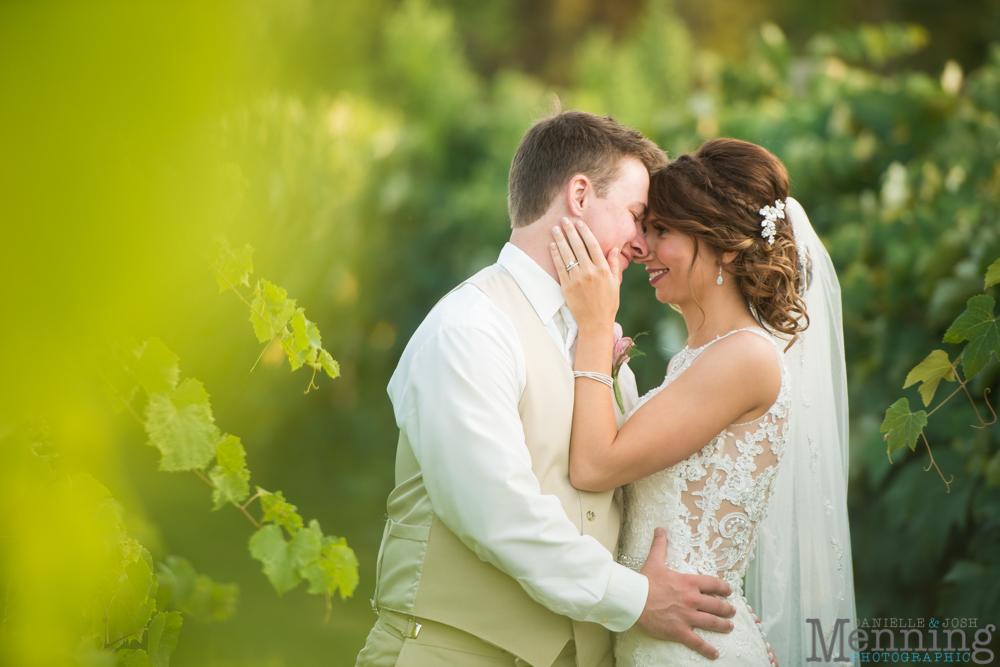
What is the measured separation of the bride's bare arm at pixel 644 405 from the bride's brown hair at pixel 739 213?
18cm

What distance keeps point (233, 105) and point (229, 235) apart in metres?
0.17

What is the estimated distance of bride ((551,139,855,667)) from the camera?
2.09 metres

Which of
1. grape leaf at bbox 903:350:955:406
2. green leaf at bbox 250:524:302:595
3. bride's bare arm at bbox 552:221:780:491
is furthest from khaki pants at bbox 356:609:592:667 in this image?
grape leaf at bbox 903:350:955:406

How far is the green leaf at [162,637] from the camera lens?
1.39 m

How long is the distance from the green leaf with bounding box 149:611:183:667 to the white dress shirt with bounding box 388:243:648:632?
25.6 inches

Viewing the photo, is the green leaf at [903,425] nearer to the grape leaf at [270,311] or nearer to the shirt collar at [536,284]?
the shirt collar at [536,284]

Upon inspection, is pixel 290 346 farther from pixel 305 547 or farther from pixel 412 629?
pixel 412 629

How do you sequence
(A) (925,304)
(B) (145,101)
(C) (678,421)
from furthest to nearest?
(A) (925,304) → (C) (678,421) → (B) (145,101)

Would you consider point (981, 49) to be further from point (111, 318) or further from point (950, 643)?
point (111, 318)

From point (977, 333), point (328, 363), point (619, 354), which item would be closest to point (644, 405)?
point (619, 354)

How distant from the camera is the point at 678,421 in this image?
2.10m

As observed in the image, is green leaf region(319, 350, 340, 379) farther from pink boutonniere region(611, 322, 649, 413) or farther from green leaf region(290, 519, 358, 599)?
pink boutonniere region(611, 322, 649, 413)

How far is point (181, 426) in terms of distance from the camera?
1.21 metres

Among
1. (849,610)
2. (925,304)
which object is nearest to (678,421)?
(849,610)
